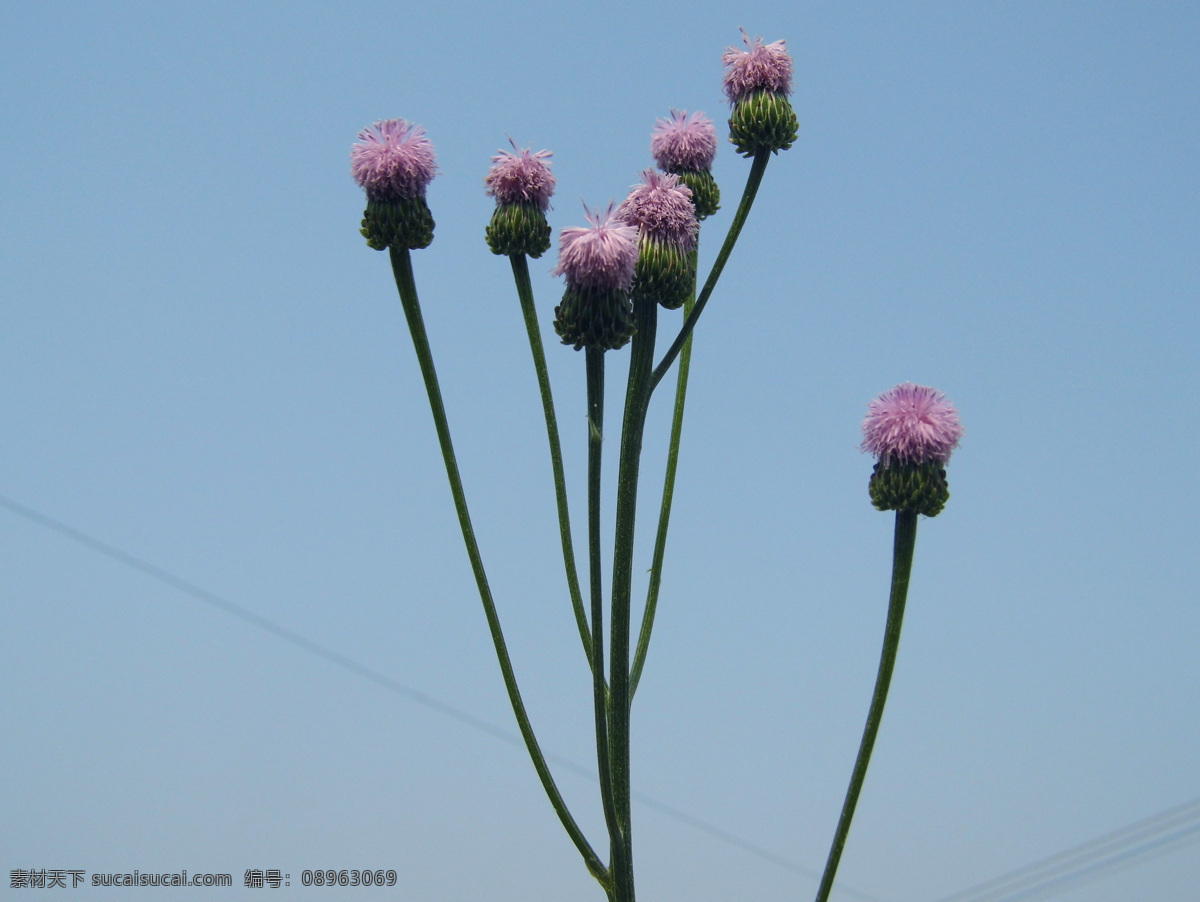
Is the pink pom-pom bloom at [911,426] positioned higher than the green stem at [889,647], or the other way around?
the pink pom-pom bloom at [911,426]

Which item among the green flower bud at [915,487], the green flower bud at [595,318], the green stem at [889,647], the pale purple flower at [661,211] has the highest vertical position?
the pale purple flower at [661,211]

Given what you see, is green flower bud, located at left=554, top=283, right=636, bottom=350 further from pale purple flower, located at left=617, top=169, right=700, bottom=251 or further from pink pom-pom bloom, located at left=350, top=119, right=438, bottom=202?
pink pom-pom bloom, located at left=350, top=119, right=438, bottom=202

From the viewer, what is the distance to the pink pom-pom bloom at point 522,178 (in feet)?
24.6

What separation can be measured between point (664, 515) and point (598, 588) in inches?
57.5

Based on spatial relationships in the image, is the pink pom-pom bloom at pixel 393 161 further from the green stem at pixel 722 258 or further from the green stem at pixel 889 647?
the green stem at pixel 889 647

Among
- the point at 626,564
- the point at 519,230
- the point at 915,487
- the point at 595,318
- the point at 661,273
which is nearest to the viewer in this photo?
the point at 915,487

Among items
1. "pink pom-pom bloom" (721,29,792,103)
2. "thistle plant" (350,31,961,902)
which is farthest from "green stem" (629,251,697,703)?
"pink pom-pom bloom" (721,29,792,103)

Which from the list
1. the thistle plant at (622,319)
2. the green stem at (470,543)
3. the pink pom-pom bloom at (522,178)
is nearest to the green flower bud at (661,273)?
the thistle plant at (622,319)

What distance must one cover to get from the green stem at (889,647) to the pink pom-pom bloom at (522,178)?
2.91m

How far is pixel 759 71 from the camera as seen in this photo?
790cm

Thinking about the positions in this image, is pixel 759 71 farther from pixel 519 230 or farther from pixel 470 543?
pixel 470 543

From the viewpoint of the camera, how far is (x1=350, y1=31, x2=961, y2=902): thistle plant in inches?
263

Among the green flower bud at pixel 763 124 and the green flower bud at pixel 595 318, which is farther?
the green flower bud at pixel 763 124

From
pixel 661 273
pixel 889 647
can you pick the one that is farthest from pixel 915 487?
pixel 661 273
